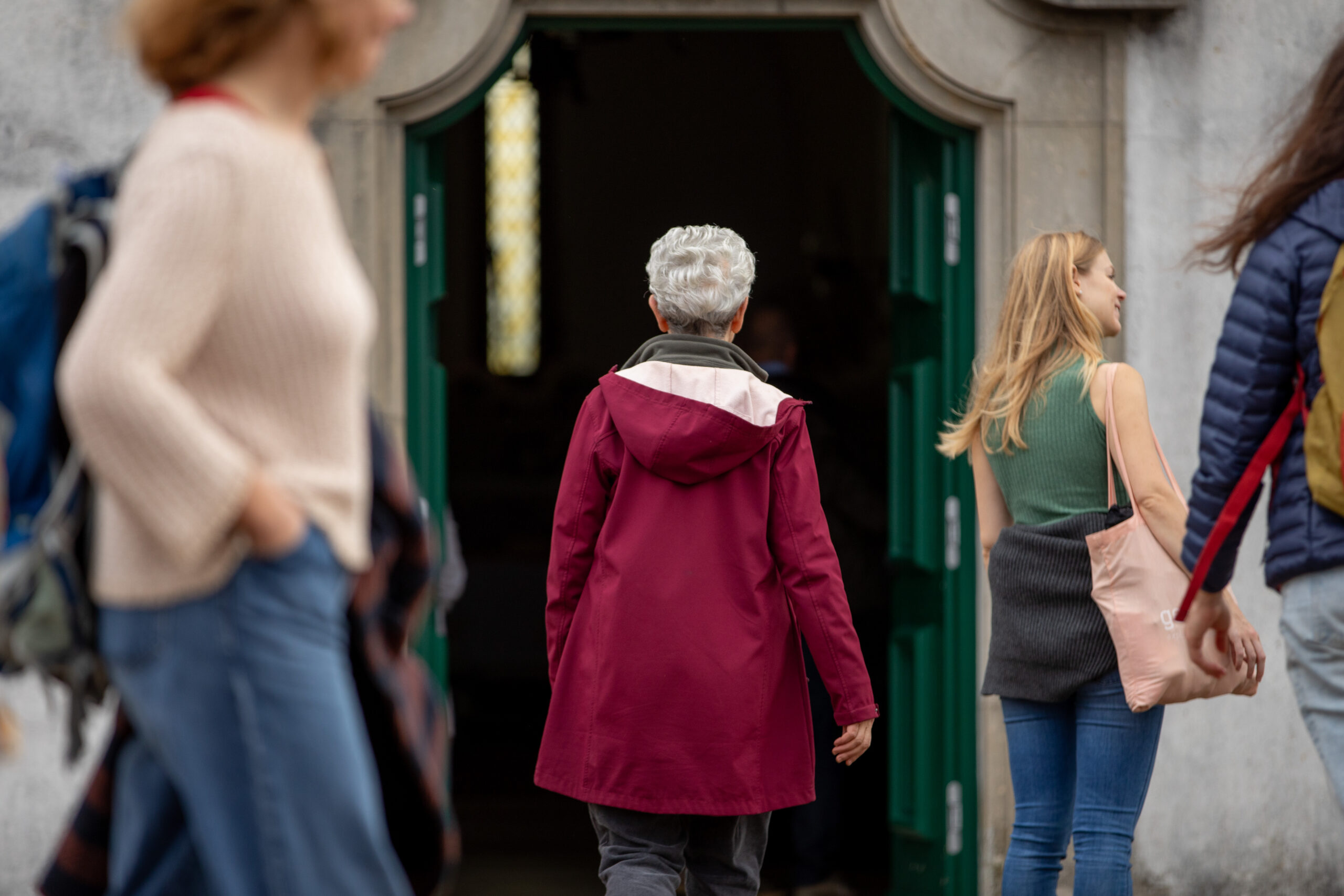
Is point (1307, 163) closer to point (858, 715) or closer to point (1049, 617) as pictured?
point (1049, 617)

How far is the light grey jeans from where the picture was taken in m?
2.51

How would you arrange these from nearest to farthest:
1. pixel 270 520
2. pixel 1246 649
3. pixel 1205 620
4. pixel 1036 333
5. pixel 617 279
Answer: pixel 270 520 → pixel 1205 620 → pixel 1246 649 → pixel 1036 333 → pixel 617 279

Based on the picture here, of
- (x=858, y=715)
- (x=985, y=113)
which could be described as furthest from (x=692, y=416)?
(x=985, y=113)

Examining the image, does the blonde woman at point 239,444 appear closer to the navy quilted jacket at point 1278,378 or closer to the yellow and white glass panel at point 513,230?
the navy quilted jacket at point 1278,378

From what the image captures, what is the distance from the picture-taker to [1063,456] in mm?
3295

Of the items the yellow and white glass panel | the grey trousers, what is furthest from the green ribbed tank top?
the yellow and white glass panel

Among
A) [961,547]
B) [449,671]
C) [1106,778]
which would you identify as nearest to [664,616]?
[1106,778]

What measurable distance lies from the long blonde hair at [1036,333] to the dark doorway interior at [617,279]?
2.59 meters

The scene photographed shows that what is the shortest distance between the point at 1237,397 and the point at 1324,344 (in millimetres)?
189

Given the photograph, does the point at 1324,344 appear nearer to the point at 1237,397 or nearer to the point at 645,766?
the point at 1237,397

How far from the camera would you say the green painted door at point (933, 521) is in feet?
16.3

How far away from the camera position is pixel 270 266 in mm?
1784

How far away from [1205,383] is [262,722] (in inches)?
154

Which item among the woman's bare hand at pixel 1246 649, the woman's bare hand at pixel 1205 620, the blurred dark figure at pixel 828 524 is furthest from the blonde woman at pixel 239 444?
the blurred dark figure at pixel 828 524
